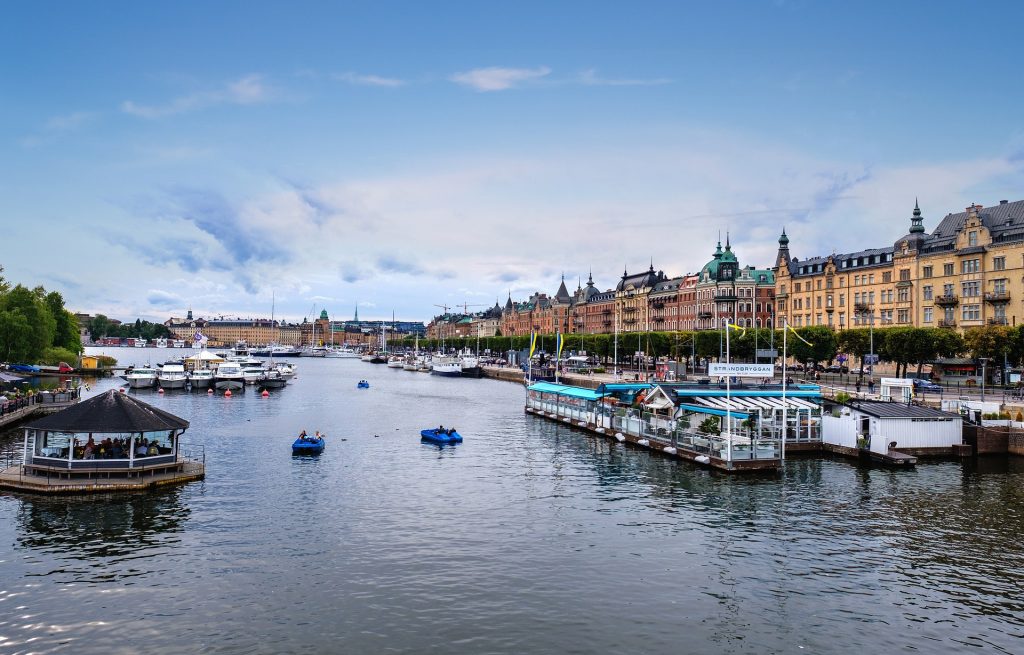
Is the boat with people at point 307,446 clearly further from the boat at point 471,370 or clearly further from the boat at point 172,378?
the boat at point 471,370

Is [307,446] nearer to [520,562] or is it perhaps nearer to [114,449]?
[114,449]

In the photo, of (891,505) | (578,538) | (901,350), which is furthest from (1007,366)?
(578,538)

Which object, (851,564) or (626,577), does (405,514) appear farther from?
(851,564)

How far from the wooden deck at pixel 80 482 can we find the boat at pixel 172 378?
275 ft

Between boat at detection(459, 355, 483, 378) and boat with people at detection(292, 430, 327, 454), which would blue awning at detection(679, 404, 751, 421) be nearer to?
boat with people at detection(292, 430, 327, 454)

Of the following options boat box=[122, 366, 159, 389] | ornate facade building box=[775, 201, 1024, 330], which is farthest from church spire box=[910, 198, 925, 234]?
boat box=[122, 366, 159, 389]

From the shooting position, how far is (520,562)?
99.0 feet

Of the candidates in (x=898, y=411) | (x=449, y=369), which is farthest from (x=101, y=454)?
(x=449, y=369)

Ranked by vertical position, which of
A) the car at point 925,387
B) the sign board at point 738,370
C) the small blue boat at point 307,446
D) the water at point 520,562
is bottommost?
the water at point 520,562

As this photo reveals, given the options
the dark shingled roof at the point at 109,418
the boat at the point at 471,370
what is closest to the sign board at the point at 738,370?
the dark shingled roof at the point at 109,418

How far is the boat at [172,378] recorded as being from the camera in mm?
120750

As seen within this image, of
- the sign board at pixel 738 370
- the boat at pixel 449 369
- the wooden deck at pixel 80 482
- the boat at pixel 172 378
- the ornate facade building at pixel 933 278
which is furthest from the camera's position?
the boat at pixel 449 369

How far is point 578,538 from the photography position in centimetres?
3381

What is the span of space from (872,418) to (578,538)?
112 feet
